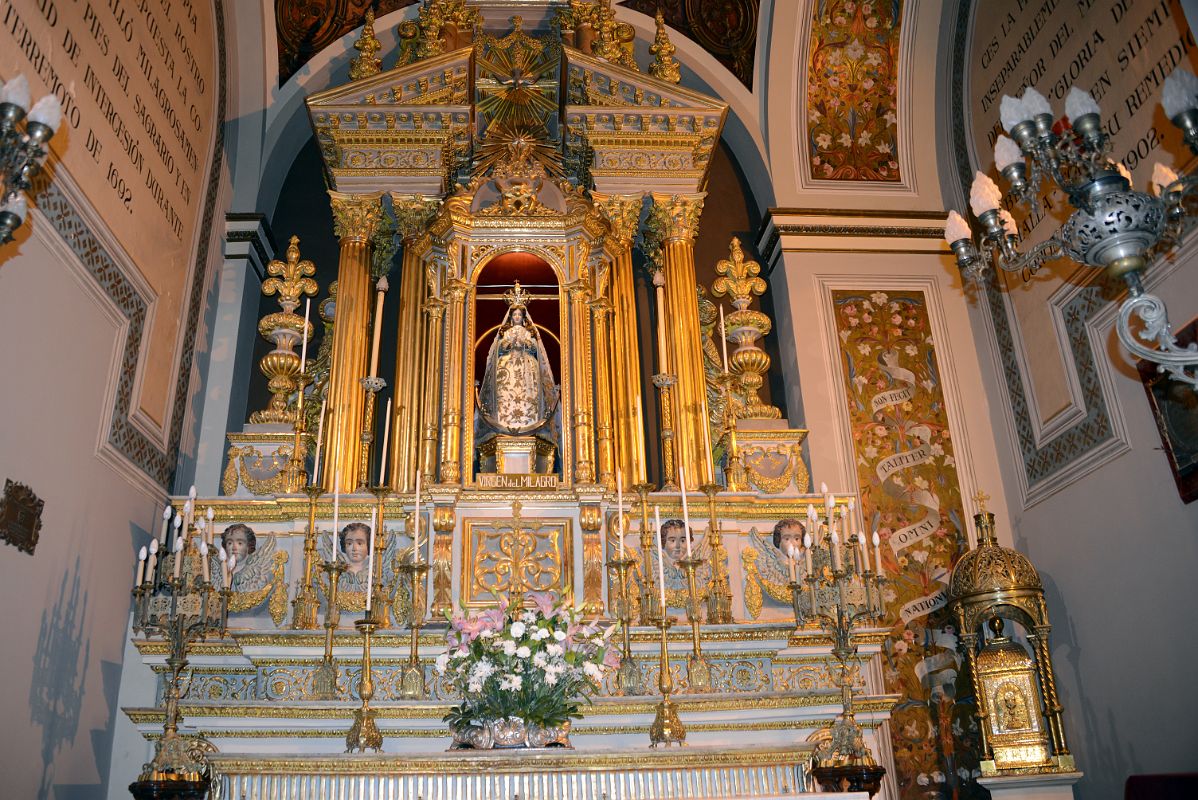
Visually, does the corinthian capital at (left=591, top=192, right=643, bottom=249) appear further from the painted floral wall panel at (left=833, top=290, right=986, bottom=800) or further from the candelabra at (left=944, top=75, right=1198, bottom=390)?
the candelabra at (left=944, top=75, right=1198, bottom=390)

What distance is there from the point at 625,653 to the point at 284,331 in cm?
421

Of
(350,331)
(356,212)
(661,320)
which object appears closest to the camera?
(661,320)

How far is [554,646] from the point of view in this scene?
4.56 m

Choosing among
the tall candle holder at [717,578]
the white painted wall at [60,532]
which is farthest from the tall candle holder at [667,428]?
the white painted wall at [60,532]

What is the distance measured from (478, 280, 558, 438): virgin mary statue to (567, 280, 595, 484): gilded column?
28cm

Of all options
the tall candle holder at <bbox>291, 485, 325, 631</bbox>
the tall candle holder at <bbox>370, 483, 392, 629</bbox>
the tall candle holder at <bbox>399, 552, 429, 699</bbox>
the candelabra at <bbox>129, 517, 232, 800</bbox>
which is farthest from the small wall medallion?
the tall candle holder at <bbox>399, 552, 429, 699</bbox>

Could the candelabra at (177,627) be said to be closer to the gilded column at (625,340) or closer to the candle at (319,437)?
the candle at (319,437)

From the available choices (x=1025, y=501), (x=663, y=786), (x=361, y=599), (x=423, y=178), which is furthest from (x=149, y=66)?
(x=1025, y=501)

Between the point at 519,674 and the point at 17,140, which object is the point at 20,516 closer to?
the point at 17,140

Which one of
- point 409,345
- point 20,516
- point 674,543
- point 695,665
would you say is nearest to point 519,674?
point 695,665

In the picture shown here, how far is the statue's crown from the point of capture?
26.3 feet

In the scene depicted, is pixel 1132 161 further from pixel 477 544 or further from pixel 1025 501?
pixel 477 544

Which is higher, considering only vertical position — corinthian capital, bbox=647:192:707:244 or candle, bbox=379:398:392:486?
corinthian capital, bbox=647:192:707:244

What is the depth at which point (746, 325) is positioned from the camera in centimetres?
844
